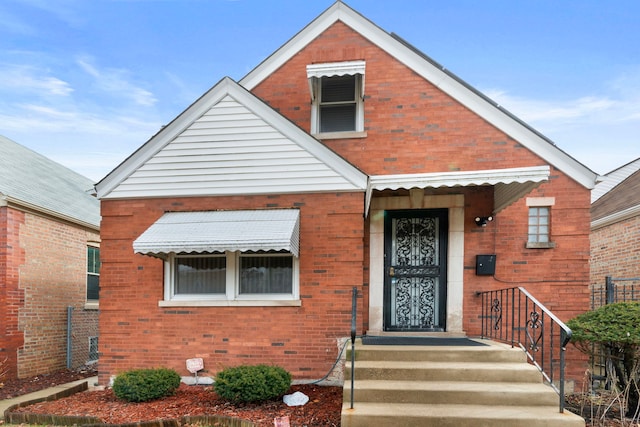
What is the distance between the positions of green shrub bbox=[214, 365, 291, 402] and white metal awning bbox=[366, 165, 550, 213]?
121 inches

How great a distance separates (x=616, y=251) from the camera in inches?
415

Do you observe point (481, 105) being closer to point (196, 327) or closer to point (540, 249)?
point (540, 249)

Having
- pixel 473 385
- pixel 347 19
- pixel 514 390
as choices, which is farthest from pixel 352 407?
pixel 347 19

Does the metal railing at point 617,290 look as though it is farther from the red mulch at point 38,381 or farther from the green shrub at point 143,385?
the red mulch at point 38,381

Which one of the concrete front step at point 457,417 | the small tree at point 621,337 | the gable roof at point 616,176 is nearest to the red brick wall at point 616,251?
the gable roof at point 616,176

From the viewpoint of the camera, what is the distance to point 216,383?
17.8ft

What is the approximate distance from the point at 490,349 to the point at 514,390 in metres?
0.72

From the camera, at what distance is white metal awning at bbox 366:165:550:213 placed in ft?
18.2

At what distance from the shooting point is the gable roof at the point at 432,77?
6.92m

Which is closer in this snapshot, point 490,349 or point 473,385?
point 473,385

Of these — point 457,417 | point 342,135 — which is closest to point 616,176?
point 342,135

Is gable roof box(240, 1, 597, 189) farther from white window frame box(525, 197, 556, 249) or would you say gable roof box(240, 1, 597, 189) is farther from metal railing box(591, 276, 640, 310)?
metal railing box(591, 276, 640, 310)

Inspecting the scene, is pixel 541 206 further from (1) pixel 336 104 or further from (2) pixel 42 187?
(2) pixel 42 187

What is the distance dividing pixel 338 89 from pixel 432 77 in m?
1.83
